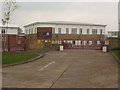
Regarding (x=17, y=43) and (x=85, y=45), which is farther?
(x=85, y=45)

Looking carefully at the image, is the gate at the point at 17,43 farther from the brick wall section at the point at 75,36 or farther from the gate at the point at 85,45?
the brick wall section at the point at 75,36

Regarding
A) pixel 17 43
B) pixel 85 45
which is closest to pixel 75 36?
pixel 85 45

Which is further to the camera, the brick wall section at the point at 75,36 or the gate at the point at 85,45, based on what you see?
the brick wall section at the point at 75,36

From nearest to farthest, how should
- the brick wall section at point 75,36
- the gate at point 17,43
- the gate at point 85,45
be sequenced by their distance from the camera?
the gate at point 17,43, the gate at point 85,45, the brick wall section at point 75,36

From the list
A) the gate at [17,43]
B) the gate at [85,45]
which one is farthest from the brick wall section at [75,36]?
the gate at [17,43]

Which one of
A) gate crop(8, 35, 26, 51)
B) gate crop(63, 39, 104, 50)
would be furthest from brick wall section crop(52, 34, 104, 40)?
gate crop(8, 35, 26, 51)

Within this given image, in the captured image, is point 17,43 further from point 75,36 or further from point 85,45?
point 75,36

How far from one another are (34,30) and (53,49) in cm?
3023

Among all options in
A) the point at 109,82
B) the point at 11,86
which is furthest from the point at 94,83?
the point at 11,86

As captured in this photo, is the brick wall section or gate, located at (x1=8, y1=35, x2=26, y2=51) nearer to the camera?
gate, located at (x1=8, y1=35, x2=26, y2=51)

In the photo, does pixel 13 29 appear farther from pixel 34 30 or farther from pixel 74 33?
pixel 74 33

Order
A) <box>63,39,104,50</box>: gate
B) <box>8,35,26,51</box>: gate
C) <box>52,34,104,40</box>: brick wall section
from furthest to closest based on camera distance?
<box>52,34,104,40</box>: brick wall section → <box>63,39,104,50</box>: gate → <box>8,35,26,51</box>: gate

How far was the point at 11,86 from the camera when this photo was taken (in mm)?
8273

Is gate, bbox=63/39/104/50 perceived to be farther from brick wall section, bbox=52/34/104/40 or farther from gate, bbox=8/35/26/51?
brick wall section, bbox=52/34/104/40
